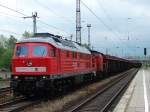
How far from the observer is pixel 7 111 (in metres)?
17.4

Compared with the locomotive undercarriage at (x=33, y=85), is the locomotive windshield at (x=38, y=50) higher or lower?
higher

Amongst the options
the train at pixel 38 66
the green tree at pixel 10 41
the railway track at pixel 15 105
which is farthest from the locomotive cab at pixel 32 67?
the green tree at pixel 10 41

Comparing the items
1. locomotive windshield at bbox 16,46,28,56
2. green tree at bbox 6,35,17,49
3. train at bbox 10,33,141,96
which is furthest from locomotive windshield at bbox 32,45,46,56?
green tree at bbox 6,35,17,49

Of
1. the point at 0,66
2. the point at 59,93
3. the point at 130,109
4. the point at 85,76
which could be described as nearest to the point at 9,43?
the point at 0,66

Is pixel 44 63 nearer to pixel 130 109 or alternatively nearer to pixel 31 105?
pixel 31 105

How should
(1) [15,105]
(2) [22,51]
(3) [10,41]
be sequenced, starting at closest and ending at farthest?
(1) [15,105]
(2) [22,51]
(3) [10,41]

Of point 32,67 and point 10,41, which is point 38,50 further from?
point 10,41

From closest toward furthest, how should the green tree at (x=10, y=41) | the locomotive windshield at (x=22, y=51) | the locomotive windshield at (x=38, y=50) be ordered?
the locomotive windshield at (x=38, y=50)
the locomotive windshield at (x=22, y=51)
the green tree at (x=10, y=41)

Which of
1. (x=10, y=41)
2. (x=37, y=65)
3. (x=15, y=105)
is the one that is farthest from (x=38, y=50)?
(x=10, y=41)

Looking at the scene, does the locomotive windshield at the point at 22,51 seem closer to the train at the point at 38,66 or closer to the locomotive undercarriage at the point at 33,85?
the train at the point at 38,66

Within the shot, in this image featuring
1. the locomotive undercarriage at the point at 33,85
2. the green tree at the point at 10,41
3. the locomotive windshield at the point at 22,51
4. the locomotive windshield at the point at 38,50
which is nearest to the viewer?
the locomotive undercarriage at the point at 33,85

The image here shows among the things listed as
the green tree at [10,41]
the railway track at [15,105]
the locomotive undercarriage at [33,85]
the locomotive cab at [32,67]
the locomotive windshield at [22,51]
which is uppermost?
the green tree at [10,41]

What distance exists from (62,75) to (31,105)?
15.2 ft

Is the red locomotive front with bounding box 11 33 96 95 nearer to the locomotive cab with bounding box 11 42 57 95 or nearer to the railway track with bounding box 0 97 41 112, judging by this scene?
the locomotive cab with bounding box 11 42 57 95
